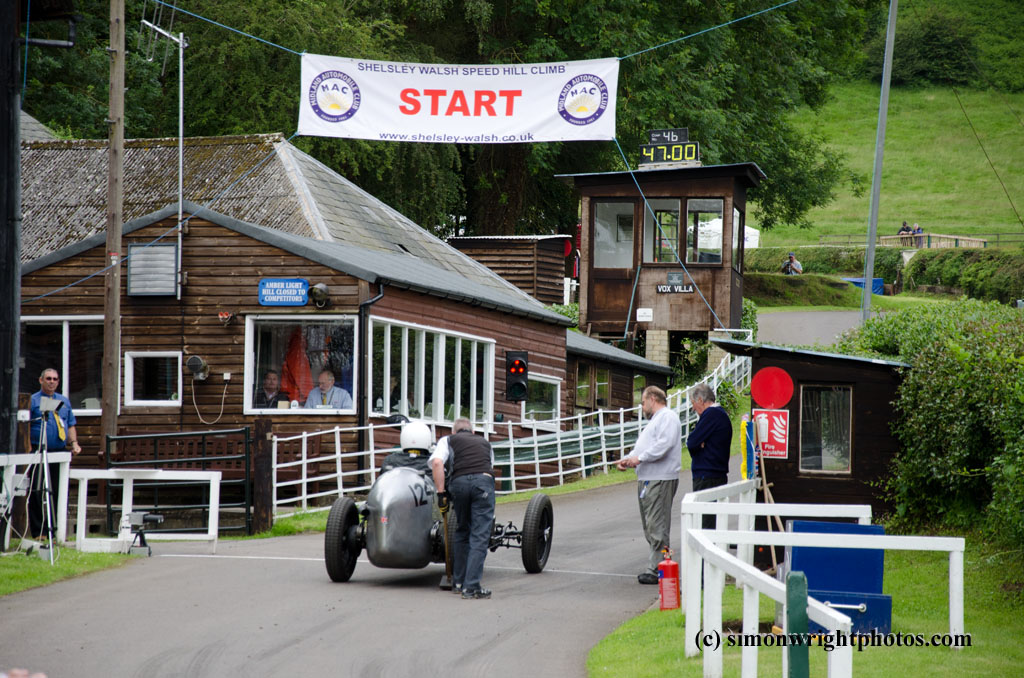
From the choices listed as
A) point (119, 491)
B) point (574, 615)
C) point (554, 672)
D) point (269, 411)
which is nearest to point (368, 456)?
point (269, 411)

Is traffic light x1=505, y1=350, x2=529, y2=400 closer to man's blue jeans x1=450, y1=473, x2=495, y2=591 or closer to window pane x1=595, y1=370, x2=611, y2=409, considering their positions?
window pane x1=595, y1=370, x2=611, y2=409

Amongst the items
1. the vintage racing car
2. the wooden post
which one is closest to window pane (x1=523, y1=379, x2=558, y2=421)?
the wooden post

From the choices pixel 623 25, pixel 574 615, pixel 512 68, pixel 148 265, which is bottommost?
pixel 574 615

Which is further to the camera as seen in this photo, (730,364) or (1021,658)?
(730,364)

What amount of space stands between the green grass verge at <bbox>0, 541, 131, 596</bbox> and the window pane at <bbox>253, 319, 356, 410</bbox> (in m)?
6.47

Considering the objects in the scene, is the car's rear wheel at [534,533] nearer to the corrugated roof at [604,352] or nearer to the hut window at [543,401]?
the hut window at [543,401]

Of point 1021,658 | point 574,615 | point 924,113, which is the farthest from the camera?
point 924,113

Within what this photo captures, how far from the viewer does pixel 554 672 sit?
27.8 feet

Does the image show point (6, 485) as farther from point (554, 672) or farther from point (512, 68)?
point (512, 68)

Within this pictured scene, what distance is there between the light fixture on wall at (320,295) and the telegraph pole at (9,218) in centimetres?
577

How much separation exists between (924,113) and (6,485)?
388 ft

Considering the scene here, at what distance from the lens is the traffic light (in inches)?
926

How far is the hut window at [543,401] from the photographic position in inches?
1072

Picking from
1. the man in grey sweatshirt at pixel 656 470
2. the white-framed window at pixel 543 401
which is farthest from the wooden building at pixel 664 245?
the man in grey sweatshirt at pixel 656 470
